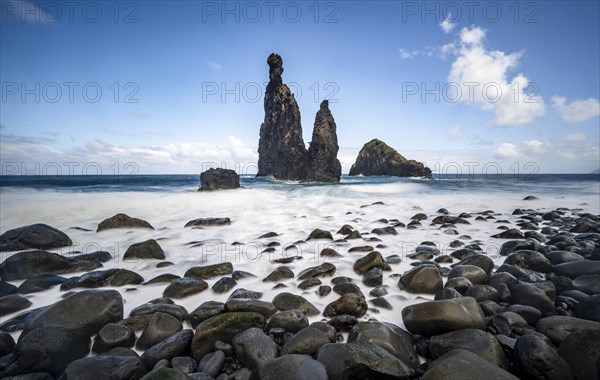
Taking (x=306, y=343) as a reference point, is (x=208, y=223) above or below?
above

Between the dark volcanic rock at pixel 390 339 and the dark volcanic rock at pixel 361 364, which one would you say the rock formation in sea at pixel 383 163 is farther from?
the dark volcanic rock at pixel 361 364

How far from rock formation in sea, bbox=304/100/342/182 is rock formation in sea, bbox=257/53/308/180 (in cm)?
341

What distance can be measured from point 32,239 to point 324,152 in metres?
39.2

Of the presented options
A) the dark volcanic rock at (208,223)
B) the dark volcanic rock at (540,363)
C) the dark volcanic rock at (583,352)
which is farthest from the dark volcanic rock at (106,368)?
the dark volcanic rock at (208,223)

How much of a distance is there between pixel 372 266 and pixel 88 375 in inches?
147

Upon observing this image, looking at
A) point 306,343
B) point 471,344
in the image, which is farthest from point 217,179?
point 471,344

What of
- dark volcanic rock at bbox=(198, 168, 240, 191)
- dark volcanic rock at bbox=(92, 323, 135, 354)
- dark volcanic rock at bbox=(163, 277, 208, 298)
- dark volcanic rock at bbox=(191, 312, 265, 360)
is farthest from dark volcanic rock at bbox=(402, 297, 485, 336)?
dark volcanic rock at bbox=(198, 168, 240, 191)

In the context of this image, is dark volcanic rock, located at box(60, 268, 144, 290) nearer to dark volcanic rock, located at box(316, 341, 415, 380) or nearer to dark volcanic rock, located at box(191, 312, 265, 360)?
dark volcanic rock, located at box(191, 312, 265, 360)

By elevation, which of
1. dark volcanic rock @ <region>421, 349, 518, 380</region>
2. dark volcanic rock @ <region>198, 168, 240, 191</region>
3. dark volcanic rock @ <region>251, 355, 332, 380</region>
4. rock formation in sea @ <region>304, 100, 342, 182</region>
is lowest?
dark volcanic rock @ <region>251, 355, 332, 380</region>

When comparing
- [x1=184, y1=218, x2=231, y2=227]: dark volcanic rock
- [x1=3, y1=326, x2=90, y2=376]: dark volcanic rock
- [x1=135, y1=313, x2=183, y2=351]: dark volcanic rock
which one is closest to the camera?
[x1=3, y1=326, x2=90, y2=376]: dark volcanic rock

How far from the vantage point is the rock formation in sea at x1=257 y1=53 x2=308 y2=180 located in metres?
47.6

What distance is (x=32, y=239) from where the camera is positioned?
19.4 ft

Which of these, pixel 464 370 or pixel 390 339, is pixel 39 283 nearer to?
pixel 390 339

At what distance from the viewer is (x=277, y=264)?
4.77 meters
